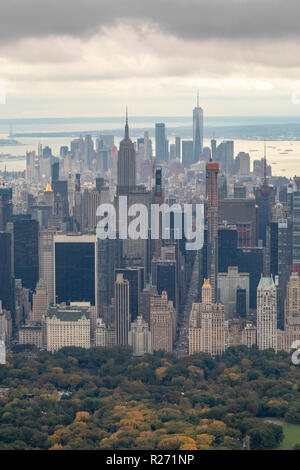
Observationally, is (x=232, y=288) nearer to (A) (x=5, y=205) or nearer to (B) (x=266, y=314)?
(B) (x=266, y=314)

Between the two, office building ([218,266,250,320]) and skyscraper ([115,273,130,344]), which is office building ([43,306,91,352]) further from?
office building ([218,266,250,320])

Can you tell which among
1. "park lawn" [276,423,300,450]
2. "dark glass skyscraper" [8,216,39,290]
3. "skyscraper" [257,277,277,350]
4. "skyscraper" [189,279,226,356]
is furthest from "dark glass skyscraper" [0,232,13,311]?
"park lawn" [276,423,300,450]

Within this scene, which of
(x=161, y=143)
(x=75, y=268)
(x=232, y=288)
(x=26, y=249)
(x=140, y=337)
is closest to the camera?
(x=140, y=337)

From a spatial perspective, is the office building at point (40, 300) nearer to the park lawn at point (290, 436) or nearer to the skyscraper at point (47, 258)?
the skyscraper at point (47, 258)

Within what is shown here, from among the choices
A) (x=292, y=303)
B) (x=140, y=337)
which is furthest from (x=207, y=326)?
(x=292, y=303)

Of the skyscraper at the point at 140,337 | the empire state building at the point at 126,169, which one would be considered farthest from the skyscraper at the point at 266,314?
the empire state building at the point at 126,169
